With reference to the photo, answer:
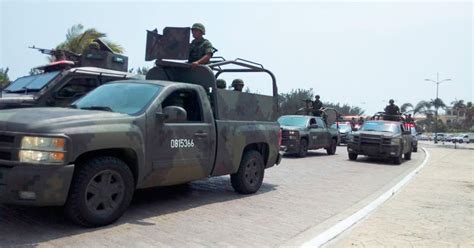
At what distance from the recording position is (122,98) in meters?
6.82

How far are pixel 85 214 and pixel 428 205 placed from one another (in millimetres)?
6168

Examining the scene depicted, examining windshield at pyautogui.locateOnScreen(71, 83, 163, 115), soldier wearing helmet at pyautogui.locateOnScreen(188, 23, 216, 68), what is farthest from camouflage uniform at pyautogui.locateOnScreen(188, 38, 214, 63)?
windshield at pyautogui.locateOnScreen(71, 83, 163, 115)

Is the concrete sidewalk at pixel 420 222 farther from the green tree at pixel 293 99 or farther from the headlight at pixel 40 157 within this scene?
the green tree at pixel 293 99

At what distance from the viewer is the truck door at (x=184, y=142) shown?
660 centimetres

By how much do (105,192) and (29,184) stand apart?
0.96 meters

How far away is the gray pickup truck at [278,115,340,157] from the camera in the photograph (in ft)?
59.6

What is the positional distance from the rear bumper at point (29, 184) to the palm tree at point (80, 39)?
16.0 meters

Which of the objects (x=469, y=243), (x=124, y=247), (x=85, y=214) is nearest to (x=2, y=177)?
(x=85, y=214)

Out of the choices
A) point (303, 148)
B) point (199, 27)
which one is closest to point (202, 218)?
point (199, 27)

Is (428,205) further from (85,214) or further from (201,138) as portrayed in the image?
(85,214)

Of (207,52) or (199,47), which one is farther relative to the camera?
(199,47)

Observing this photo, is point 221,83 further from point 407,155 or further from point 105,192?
point 407,155

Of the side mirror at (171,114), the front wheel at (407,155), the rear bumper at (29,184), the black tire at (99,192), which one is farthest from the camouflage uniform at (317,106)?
the rear bumper at (29,184)

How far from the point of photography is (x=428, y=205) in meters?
8.81
